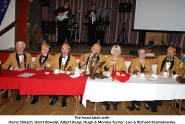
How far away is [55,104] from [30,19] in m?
3.25

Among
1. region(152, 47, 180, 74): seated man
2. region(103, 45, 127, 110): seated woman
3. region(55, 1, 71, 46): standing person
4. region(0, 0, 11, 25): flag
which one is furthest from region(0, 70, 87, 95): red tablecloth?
region(55, 1, 71, 46): standing person

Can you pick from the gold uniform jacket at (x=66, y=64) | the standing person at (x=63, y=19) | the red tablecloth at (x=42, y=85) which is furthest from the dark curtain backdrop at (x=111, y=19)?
the red tablecloth at (x=42, y=85)

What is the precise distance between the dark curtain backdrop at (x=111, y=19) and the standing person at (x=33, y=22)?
2.68 metres

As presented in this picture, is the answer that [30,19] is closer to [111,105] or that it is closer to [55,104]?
[55,104]

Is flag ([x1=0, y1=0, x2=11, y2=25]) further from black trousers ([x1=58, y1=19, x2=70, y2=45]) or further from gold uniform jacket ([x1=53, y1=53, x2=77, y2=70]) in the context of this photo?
gold uniform jacket ([x1=53, y1=53, x2=77, y2=70])

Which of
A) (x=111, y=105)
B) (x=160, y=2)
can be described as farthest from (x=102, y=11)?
(x=111, y=105)

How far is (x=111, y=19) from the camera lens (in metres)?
7.85

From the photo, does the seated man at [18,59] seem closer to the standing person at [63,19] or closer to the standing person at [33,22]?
the standing person at [33,22]
